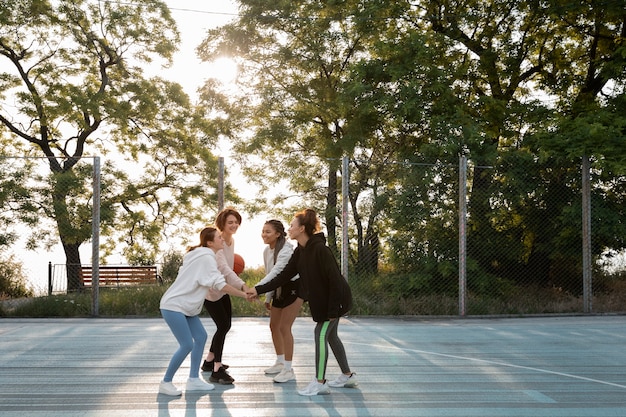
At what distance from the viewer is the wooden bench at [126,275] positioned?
73.4 feet

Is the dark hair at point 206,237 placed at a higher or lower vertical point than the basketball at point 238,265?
higher

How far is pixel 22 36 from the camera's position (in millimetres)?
26797

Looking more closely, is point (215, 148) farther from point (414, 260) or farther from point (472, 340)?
point (472, 340)

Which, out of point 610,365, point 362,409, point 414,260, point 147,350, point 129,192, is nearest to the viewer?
point 362,409

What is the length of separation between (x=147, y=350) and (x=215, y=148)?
1572cm

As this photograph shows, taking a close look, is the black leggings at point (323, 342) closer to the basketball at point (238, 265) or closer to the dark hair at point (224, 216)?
the dark hair at point (224, 216)

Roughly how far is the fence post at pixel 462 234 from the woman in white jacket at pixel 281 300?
794cm

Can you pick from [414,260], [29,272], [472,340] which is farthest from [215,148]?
[472,340]

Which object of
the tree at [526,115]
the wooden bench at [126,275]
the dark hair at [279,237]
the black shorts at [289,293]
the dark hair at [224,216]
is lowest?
the wooden bench at [126,275]

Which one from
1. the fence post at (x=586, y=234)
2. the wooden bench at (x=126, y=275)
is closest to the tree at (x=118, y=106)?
the wooden bench at (x=126, y=275)

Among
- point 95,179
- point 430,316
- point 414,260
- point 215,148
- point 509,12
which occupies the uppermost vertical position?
point 509,12

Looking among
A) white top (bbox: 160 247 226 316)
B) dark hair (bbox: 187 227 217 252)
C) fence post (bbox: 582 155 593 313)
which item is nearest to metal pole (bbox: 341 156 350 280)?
fence post (bbox: 582 155 593 313)

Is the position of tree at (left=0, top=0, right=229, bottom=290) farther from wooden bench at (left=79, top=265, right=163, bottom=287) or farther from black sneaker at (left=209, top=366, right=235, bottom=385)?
black sneaker at (left=209, top=366, right=235, bottom=385)

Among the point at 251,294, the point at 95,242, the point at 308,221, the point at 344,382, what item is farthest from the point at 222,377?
the point at 95,242
